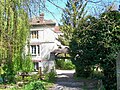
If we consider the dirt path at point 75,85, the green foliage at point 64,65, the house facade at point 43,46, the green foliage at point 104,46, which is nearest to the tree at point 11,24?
the green foliage at point 104,46

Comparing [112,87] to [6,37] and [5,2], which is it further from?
[5,2]

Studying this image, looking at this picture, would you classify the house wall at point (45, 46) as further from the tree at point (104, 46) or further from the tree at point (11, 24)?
the tree at point (11, 24)

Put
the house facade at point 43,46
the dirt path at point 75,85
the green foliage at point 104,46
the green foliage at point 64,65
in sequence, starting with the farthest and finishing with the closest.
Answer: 1. the green foliage at point 64,65
2. the house facade at point 43,46
3. the dirt path at point 75,85
4. the green foliage at point 104,46

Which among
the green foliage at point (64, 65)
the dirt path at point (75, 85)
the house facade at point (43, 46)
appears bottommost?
the green foliage at point (64, 65)

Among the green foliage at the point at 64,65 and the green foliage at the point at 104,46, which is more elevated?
the green foliage at the point at 104,46

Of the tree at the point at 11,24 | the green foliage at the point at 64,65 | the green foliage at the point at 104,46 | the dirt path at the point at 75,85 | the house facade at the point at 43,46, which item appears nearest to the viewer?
the tree at the point at 11,24

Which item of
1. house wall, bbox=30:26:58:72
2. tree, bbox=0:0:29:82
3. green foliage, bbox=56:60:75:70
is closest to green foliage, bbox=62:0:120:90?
tree, bbox=0:0:29:82

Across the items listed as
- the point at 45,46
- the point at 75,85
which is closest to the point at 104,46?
the point at 75,85

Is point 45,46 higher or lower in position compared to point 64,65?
higher

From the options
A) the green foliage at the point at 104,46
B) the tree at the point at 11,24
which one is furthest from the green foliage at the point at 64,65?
the tree at the point at 11,24

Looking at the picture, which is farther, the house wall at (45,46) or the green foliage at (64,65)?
the green foliage at (64,65)

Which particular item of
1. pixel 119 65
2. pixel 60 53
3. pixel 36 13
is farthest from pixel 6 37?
pixel 60 53

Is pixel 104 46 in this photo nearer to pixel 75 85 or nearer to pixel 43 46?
pixel 75 85

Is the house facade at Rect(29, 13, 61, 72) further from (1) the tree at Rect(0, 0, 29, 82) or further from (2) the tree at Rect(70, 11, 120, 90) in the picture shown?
(1) the tree at Rect(0, 0, 29, 82)
